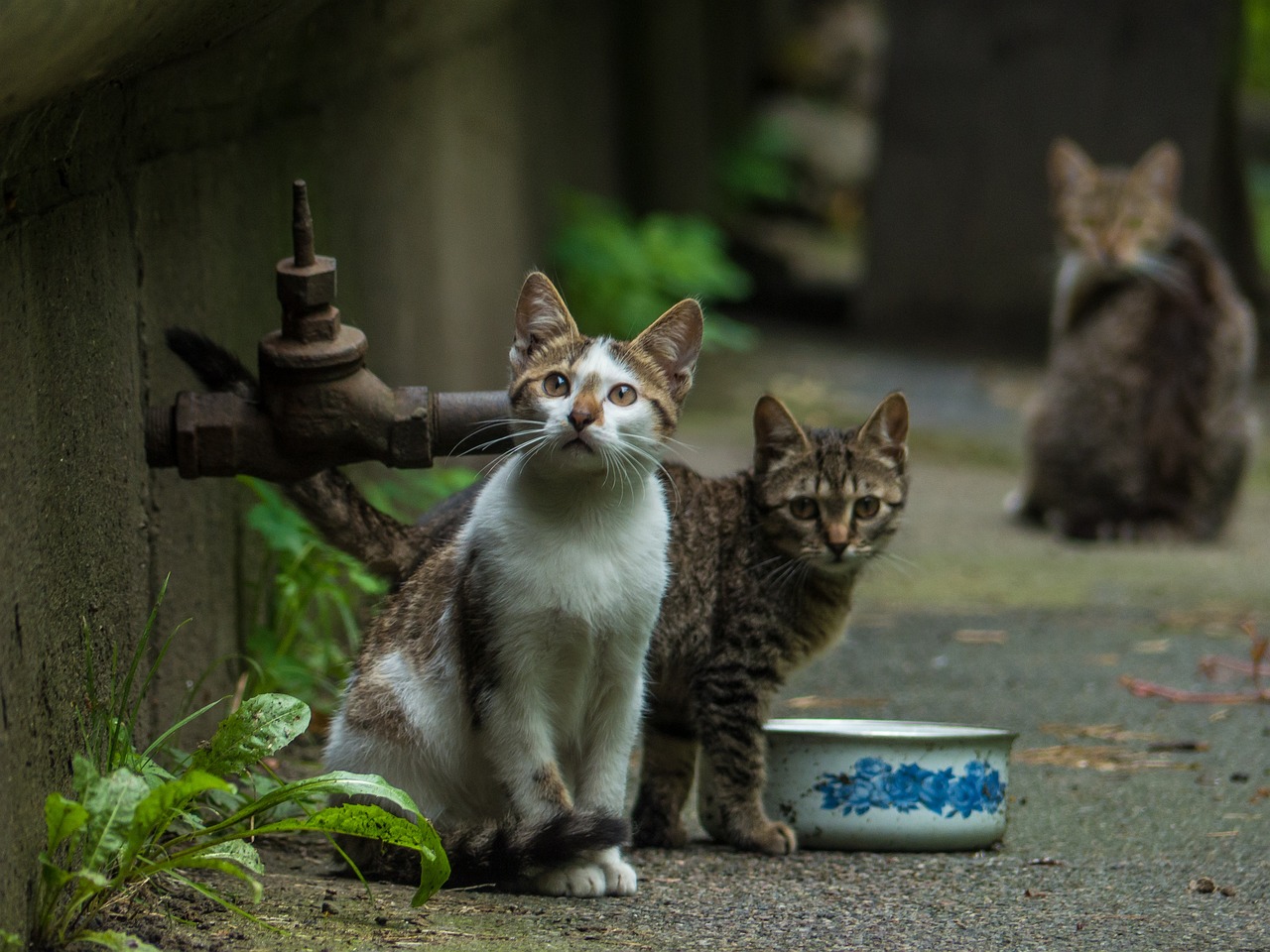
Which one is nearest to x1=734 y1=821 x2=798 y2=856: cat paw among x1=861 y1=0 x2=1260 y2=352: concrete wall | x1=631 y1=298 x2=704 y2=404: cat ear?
x1=631 y1=298 x2=704 y2=404: cat ear

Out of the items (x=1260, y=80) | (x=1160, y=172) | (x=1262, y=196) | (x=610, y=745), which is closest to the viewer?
(x=610, y=745)

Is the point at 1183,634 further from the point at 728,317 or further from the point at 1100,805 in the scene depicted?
the point at 728,317

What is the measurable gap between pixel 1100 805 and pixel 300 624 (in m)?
2.11

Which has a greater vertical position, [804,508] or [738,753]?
[804,508]

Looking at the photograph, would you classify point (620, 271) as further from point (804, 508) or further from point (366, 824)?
point (366, 824)

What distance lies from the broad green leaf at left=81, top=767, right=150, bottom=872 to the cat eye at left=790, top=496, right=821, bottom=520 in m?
1.75

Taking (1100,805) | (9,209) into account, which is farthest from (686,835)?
(9,209)

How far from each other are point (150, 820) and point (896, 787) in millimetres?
1658

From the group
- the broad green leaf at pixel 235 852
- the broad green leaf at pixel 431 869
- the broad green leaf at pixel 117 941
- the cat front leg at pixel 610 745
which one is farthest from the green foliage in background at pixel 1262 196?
the broad green leaf at pixel 117 941

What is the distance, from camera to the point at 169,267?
3389 mm

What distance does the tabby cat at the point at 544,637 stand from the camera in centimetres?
285

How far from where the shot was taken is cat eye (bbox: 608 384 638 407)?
293 cm

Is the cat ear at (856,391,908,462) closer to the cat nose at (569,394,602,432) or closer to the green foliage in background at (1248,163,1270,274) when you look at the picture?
the cat nose at (569,394,602,432)

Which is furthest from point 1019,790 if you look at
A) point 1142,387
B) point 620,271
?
point 620,271
